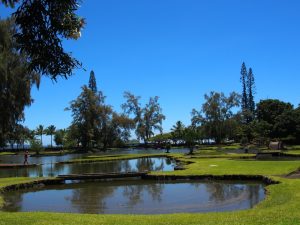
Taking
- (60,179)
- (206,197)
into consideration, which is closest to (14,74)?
(60,179)

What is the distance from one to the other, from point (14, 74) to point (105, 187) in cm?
1665

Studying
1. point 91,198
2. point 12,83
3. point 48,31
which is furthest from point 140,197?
point 12,83

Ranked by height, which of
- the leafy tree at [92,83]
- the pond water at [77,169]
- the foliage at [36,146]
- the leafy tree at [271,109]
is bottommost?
the pond water at [77,169]

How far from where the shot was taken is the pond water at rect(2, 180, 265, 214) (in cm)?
1797

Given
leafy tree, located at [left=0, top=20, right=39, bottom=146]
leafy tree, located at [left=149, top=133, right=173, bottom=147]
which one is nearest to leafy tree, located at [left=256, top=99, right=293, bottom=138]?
leafy tree, located at [left=149, top=133, right=173, bottom=147]

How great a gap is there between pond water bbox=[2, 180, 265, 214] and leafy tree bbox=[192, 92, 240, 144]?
240ft

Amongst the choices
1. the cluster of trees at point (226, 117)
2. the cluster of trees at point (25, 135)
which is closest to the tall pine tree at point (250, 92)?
the cluster of trees at point (226, 117)

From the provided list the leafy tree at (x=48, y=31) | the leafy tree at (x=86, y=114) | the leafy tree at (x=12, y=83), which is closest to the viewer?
the leafy tree at (x=48, y=31)

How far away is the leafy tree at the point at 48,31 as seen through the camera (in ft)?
22.8

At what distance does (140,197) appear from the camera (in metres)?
21.4

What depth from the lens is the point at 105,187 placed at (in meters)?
26.0

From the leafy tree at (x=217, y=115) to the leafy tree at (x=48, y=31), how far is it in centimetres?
9291

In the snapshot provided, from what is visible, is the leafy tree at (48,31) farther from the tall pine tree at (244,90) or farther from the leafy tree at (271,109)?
the tall pine tree at (244,90)

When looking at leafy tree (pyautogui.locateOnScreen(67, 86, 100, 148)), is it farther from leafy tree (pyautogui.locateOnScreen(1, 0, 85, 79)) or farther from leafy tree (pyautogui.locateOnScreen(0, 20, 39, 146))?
leafy tree (pyautogui.locateOnScreen(1, 0, 85, 79))
